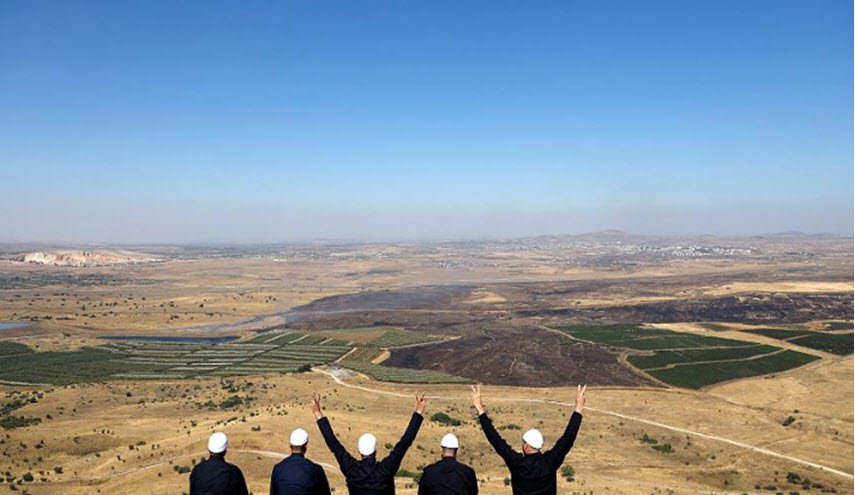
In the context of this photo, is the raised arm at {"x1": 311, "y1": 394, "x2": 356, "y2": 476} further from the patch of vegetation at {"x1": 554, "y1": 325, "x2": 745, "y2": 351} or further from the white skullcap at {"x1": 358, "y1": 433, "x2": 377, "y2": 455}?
the patch of vegetation at {"x1": 554, "y1": 325, "x2": 745, "y2": 351}

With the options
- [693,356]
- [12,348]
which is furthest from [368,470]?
[12,348]

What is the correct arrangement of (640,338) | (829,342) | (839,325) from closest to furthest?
(829,342) < (640,338) < (839,325)

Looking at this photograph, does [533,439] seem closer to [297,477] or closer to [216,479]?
[297,477]

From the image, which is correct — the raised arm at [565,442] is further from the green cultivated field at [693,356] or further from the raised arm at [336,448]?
the green cultivated field at [693,356]

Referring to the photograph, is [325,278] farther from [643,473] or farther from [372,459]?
[372,459]

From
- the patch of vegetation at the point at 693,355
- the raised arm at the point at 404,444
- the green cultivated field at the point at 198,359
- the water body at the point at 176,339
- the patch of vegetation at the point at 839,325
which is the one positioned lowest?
Result: the water body at the point at 176,339

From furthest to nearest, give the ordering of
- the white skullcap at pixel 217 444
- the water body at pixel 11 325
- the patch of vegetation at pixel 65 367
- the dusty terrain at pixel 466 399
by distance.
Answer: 1. the water body at pixel 11 325
2. the patch of vegetation at pixel 65 367
3. the dusty terrain at pixel 466 399
4. the white skullcap at pixel 217 444

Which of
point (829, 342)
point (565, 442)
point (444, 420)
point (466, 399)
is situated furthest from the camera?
point (829, 342)

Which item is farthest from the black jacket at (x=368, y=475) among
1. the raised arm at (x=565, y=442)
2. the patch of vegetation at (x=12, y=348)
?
the patch of vegetation at (x=12, y=348)

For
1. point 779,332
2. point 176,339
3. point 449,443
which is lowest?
point 176,339
